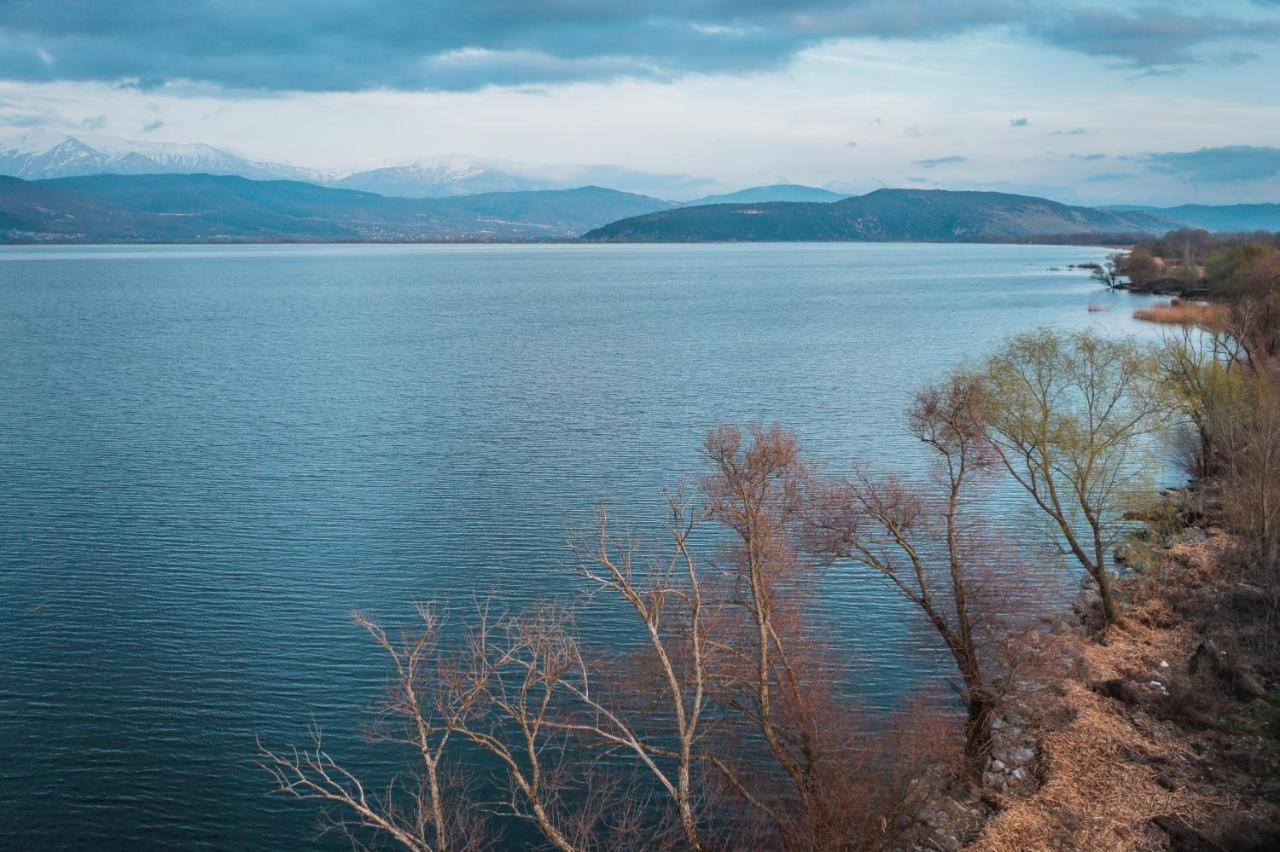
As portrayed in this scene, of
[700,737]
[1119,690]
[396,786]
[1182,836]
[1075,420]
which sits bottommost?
[396,786]

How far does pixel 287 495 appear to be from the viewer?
46.1 metres

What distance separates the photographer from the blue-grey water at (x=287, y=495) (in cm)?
2655

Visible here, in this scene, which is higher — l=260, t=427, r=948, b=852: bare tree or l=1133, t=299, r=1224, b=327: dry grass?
l=1133, t=299, r=1224, b=327: dry grass

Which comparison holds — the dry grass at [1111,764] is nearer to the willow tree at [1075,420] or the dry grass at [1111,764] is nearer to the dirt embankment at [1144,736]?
the dirt embankment at [1144,736]

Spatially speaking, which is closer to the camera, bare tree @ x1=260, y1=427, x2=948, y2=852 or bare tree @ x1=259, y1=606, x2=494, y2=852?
bare tree @ x1=260, y1=427, x2=948, y2=852

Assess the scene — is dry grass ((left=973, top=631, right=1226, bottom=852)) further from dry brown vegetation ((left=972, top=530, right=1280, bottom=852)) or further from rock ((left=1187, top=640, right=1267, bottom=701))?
rock ((left=1187, top=640, right=1267, bottom=701))

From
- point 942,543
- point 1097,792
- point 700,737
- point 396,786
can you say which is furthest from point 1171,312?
point 396,786

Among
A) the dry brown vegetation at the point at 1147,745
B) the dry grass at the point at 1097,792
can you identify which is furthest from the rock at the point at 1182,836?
the dry grass at the point at 1097,792

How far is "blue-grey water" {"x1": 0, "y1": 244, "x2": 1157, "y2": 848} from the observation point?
2655 centimetres

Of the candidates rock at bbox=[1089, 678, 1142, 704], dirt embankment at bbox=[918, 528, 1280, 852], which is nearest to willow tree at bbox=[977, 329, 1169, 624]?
dirt embankment at bbox=[918, 528, 1280, 852]

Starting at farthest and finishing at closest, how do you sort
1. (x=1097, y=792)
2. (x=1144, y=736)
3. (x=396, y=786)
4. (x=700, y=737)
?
(x=1144, y=736) < (x=396, y=786) < (x=1097, y=792) < (x=700, y=737)

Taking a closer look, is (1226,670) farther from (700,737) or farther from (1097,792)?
(700,737)

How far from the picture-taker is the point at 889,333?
103 meters

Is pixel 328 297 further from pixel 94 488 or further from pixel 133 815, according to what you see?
pixel 133 815
